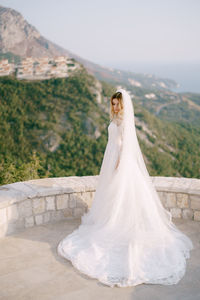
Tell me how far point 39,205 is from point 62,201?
1.04ft

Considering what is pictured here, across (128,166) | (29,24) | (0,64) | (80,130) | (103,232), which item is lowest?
(80,130)

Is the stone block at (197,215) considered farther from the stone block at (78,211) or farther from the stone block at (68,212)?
the stone block at (68,212)

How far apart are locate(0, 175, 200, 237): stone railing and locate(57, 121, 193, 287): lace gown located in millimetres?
544

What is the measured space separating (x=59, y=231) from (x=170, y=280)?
62.6 inches

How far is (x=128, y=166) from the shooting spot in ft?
11.5

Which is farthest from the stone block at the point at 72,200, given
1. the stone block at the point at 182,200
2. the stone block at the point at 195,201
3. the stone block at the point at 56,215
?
the stone block at the point at 195,201

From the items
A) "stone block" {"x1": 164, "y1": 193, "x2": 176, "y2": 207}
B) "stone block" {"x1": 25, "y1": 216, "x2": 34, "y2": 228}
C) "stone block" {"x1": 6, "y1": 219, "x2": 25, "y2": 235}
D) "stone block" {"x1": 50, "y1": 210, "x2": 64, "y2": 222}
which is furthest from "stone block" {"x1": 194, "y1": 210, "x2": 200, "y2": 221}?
"stone block" {"x1": 6, "y1": 219, "x2": 25, "y2": 235}

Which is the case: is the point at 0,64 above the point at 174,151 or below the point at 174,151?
above

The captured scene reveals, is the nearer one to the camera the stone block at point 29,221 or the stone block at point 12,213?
the stone block at point 12,213

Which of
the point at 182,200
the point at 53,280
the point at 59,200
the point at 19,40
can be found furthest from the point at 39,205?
the point at 19,40

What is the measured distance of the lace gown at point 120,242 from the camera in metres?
2.85

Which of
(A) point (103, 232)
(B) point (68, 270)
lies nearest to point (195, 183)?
(A) point (103, 232)

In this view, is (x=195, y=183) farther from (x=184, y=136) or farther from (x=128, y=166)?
(x=184, y=136)

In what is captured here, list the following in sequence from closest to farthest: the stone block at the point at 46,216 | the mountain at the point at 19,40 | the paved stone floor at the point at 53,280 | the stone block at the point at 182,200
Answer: the paved stone floor at the point at 53,280 < the stone block at the point at 46,216 < the stone block at the point at 182,200 < the mountain at the point at 19,40
